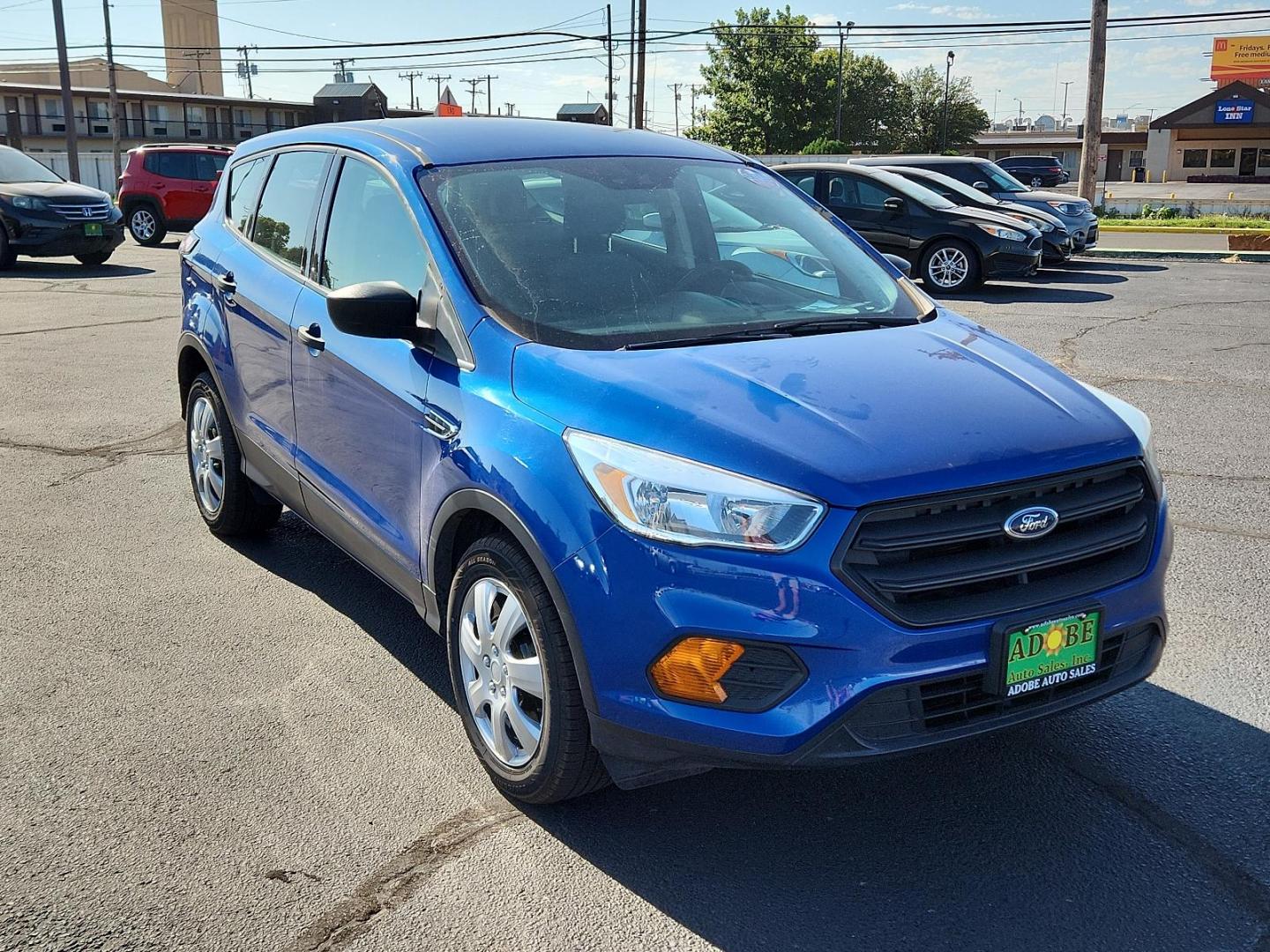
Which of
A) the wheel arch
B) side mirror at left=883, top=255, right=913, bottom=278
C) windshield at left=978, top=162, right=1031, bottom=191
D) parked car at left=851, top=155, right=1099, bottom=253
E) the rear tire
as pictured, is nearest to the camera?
the wheel arch

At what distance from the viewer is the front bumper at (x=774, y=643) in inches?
102

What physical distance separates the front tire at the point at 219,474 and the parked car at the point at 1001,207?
1256cm

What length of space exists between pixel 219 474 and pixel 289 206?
138 centimetres

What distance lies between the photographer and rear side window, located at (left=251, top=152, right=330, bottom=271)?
448 cm

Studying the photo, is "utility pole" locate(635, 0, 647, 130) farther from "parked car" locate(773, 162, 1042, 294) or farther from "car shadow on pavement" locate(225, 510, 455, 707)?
"car shadow on pavement" locate(225, 510, 455, 707)

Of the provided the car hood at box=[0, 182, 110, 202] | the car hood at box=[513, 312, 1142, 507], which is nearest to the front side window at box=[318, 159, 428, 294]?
the car hood at box=[513, 312, 1142, 507]

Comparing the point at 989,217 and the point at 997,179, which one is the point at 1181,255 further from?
the point at 989,217

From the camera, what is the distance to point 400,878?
2902 mm

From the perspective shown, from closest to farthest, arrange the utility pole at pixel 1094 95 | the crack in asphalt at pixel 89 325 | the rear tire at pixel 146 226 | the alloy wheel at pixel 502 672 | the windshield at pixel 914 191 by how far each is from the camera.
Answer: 1. the alloy wheel at pixel 502 672
2. the crack in asphalt at pixel 89 325
3. the windshield at pixel 914 191
4. the rear tire at pixel 146 226
5. the utility pole at pixel 1094 95

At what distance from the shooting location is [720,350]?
3260 mm

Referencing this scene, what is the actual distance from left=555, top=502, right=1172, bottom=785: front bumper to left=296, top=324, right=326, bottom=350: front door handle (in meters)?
1.68

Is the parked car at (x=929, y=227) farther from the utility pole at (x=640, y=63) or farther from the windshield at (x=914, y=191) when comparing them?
the utility pole at (x=640, y=63)

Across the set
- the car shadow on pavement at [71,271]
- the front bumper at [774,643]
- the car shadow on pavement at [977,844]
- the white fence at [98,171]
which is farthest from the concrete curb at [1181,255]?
the white fence at [98,171]

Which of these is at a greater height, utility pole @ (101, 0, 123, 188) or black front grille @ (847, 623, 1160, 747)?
utility pole @ (101, 0, 123, 188)
